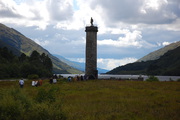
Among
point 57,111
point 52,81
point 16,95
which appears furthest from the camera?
point 52,81

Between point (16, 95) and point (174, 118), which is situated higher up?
point (16, 95)

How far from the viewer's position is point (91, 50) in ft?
199

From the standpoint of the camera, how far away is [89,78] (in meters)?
61.2

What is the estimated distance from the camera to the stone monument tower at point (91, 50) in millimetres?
60594

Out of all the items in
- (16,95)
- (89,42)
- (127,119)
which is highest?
(89,42)

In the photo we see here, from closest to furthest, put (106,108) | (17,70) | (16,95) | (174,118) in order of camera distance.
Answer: (174,118) → (16,95) → (106,108) → (17,70)

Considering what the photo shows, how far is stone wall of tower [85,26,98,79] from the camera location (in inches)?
2386

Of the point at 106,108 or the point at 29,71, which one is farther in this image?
the point at 29,71

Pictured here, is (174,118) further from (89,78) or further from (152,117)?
(89,78)

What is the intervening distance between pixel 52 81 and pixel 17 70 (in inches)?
2279

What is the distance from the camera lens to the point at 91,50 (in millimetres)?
60594

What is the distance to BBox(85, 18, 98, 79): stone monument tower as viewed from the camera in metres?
60.6

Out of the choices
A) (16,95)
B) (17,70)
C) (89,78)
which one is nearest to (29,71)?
(17,70)

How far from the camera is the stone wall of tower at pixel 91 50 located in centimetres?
6059
